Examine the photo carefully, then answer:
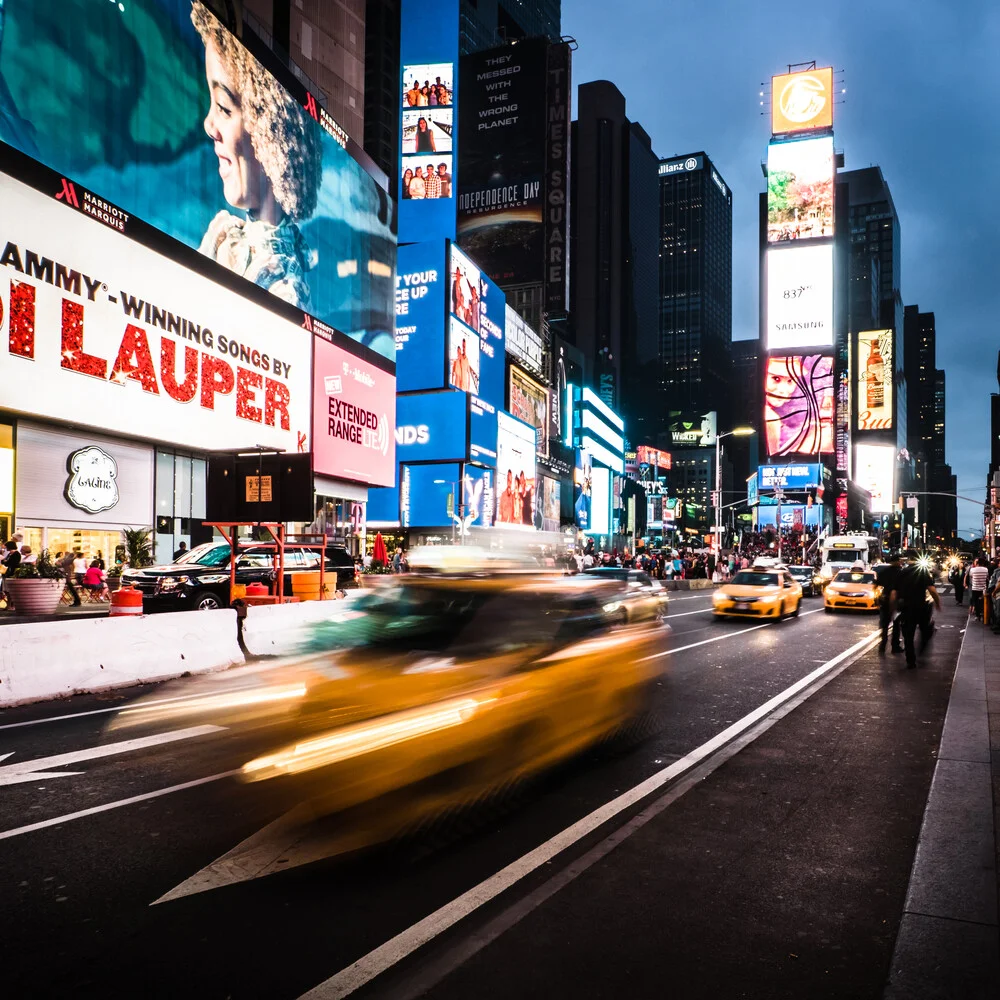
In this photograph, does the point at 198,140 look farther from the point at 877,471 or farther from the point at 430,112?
the point at 877,471

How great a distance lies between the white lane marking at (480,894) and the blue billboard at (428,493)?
164ft

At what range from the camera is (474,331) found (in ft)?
205

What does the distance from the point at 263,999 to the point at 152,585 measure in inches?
634

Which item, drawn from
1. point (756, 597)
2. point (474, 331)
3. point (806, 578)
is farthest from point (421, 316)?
point (756, 597)

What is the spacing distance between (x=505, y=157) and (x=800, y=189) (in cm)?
4434

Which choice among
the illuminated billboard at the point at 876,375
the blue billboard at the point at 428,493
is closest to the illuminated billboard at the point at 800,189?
the illuminated billboard at the point at 876,375

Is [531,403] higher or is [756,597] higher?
[531,403]

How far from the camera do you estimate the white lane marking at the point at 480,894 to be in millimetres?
3242

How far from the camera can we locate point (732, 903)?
4086mm

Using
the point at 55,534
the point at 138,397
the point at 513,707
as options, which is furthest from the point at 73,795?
the point at 138,397

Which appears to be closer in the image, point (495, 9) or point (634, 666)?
point (634, 666)

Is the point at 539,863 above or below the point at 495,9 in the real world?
below

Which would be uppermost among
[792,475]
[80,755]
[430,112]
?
[430,112]

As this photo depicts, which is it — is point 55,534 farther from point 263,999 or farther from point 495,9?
point 495,9
